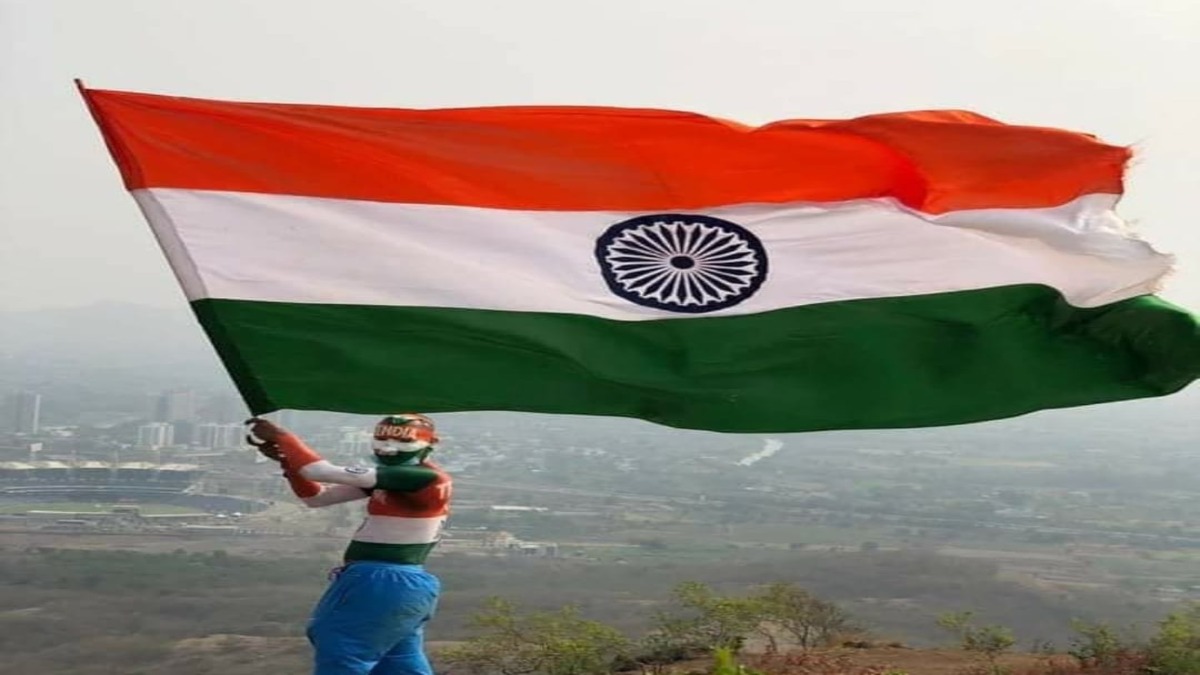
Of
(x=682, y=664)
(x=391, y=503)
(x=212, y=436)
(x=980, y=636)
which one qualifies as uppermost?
(x=212, y=436)

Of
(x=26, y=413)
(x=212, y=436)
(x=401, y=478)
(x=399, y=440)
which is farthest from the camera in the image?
(x=26, y=413)

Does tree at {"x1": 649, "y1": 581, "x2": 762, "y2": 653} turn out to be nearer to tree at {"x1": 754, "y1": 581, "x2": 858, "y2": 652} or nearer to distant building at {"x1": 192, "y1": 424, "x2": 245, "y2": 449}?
tree at {"x1": 754, "y1": 581, "x2": 858, "y2": 652}

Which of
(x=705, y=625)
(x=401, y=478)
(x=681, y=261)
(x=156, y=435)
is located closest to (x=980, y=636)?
(x=705, y=625)

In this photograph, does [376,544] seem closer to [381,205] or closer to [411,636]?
[411,636]

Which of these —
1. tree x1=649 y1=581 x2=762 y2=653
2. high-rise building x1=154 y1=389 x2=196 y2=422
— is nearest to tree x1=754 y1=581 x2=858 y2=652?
tree x1=649 y1=581 x2=762 y2=653

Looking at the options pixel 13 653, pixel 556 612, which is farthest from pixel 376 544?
pixel 13 653

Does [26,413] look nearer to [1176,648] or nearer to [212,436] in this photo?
[212,436]
